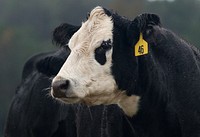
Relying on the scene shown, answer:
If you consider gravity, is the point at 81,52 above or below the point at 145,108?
above

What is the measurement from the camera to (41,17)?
36062 millimetres

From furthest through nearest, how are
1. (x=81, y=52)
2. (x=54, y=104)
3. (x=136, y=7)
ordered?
(x=136, y=7) → (x=54, y=104) → (x=81, y=52)

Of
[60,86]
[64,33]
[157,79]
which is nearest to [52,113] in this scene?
Answer: [64,33]

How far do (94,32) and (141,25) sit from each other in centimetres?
49

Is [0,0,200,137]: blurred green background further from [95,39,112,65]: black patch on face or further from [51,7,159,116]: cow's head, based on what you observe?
[95,39,112,65]: black patch on face

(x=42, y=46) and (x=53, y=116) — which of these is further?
(x=42, y=46)

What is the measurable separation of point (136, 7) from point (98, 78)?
16251 millimetres

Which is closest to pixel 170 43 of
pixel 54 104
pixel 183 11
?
pixel 54 104

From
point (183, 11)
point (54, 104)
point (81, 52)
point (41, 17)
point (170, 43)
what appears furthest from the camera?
point (41, 17)

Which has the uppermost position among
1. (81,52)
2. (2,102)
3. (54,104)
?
(81,52)

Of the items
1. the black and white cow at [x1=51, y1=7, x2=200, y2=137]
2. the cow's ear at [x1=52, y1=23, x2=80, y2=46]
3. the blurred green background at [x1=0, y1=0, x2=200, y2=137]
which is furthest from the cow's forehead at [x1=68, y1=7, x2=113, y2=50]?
the blurred green background at [x1=0, y1=0, x2=200, y2=137]

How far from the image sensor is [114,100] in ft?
25.4

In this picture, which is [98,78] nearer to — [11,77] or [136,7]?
[136,7]

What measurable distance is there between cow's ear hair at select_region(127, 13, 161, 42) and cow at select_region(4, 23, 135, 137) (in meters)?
0.77
